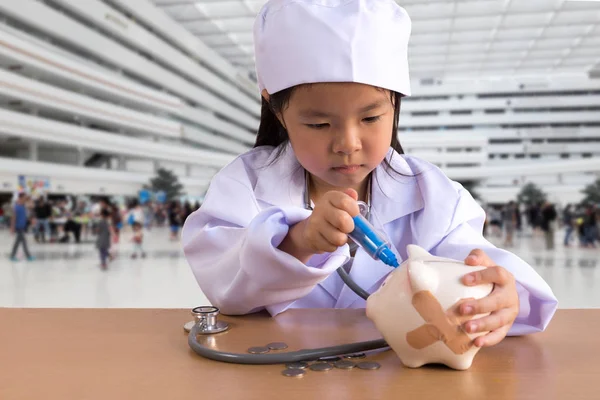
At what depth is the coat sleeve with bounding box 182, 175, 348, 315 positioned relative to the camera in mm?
629

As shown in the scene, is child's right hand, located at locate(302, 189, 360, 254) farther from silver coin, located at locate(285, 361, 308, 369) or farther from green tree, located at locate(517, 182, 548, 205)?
green tree, located at locate(517, 182, 548, 205)

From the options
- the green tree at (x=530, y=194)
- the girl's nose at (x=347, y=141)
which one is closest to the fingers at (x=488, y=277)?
the girl's nose at (x=347, y=141)

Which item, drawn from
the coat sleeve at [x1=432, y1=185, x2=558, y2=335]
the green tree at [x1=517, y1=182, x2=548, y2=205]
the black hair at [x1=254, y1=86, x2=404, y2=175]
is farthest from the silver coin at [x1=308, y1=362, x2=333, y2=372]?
the green tree at [x1=517, y1=182, x2=548, y2=205]

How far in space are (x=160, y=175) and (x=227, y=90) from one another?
9.53m

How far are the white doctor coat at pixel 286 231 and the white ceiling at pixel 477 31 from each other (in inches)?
594

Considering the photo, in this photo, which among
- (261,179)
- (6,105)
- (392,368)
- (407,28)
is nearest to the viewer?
(392,368)

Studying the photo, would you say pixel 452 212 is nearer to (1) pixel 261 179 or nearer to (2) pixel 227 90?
(1) pixel 261 179

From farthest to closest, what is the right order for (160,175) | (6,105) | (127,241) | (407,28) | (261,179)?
(160,175), (6,105), (127,241), (261,179), (407,28)

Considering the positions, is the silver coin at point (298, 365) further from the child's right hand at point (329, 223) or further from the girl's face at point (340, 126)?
the girl's face at point (340, 126)

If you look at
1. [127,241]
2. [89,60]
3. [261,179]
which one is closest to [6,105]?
[89,60]

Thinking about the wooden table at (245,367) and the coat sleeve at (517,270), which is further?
the coat sleeve at (517,270)

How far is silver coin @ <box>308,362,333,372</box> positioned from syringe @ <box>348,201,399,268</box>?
13 centimetres

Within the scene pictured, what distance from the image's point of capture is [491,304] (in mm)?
477

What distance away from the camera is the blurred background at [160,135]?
22.3 feet
